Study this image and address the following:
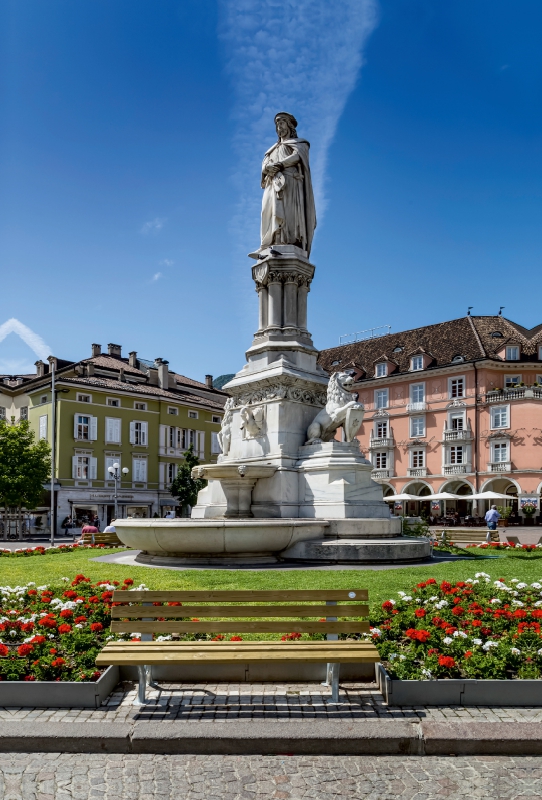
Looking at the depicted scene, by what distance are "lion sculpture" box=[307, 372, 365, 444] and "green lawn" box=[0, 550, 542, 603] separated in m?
4.24

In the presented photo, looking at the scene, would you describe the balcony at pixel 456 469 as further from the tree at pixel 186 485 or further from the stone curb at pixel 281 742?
the stone curb at pixel 281 742

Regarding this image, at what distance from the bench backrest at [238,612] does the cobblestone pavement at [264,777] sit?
107 centimetres

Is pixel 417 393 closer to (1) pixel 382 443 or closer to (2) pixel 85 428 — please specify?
(1) pixel 382 443

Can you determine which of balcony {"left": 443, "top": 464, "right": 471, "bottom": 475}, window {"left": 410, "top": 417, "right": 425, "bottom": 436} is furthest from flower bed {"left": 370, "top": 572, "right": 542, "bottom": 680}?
window {"left": 410, "top": 417, "right": 425, "bottom": 436}

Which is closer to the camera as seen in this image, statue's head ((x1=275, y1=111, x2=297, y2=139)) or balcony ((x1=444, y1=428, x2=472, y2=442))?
statue's head ((x1=275, y1=111, x2=297, y2=139))

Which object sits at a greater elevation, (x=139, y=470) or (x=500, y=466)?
(x=500, y=466)

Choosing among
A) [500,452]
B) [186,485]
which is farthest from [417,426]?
[186,485]

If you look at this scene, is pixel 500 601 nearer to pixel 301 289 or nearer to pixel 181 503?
pixel 301 289

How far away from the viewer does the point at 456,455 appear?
54.3m

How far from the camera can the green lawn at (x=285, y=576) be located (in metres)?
10.2

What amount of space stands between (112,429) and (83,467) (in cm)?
376

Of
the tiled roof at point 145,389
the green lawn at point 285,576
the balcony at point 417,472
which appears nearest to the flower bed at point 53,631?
the green lawn at point 285,576

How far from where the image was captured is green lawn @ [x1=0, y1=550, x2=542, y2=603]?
10.2 m

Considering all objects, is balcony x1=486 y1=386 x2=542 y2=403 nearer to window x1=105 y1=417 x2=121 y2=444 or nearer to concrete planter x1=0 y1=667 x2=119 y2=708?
window x1=105 y1=417 x2=121 y2=444
